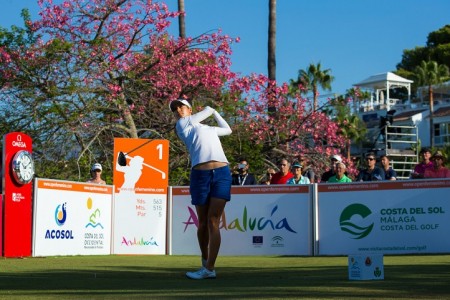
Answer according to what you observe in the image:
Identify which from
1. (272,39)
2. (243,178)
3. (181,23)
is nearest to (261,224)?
(243,178)

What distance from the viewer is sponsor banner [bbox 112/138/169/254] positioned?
1944 centimetres

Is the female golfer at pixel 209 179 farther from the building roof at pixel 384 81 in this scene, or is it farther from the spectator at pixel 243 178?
the building roof at pixel 384 81

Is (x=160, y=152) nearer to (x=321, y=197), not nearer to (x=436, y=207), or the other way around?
(x=321, y=197)

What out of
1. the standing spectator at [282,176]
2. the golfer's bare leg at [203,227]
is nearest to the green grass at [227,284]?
the golfer's bare leg at [203,227]

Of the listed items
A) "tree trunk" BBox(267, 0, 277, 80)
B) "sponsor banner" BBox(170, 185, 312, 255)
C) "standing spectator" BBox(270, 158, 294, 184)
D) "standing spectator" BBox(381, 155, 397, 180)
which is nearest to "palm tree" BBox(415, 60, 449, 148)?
"tree trunk" BBox(267, 0, 277, 80)

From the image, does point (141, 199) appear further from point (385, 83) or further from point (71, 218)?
point (385, 83)

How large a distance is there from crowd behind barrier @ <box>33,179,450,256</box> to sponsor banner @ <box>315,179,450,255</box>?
18 mm

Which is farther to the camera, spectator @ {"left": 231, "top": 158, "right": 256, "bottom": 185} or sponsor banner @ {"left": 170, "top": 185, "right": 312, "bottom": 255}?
spectator @ {"left": 231, "top": 158, "right": 256, "bottom": 185}

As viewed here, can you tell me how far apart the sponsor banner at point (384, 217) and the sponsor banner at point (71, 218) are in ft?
14.4

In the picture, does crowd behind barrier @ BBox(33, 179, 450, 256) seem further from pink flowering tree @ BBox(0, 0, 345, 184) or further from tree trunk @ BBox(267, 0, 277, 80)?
tree trunk @ BBox(267, 0, 277, 80)

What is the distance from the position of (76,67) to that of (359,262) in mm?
→ 16863

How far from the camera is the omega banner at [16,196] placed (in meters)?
16.3

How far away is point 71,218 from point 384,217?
595 centimetres

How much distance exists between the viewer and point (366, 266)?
870cm
